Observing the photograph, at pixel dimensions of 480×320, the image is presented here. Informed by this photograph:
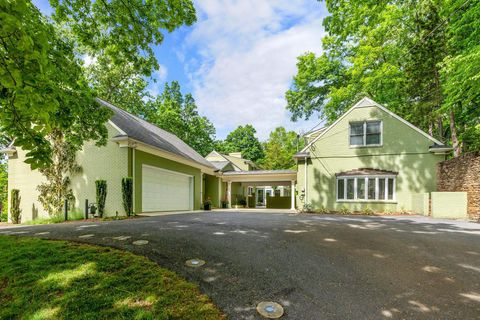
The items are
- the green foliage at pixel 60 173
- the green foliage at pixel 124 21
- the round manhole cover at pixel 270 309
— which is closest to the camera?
the round manhole cover at pixel 270 309

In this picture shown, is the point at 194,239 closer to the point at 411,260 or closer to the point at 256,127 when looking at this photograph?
the point at 411,260

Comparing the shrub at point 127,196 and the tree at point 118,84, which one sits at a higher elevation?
the tree at point 118,84

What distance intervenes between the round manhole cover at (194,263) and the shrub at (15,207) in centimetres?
1330

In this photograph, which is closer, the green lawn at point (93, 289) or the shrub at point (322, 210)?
the green lawn at point (93, 289)

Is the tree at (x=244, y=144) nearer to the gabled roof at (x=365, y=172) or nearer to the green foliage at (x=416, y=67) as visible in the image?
the green foliage at (x=416, y=67)

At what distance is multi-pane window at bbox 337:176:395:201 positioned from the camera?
1278 centimetres

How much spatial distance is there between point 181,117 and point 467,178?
29.6 meters

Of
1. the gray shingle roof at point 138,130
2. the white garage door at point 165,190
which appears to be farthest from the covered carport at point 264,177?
the gray shingle roof at point 138,130

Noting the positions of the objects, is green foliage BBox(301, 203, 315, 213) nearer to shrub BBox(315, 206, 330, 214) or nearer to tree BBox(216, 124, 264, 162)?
shrub BBox(315, 206, 330, 214)

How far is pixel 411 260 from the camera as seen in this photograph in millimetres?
4047

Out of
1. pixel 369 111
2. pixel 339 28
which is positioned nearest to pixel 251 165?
pixel 369 111

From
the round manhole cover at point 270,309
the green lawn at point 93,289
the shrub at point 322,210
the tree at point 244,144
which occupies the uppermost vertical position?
the tree at point 244,144

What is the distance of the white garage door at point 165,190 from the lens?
11566 millimetres

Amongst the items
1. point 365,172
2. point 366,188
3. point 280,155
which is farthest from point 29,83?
point 280,155
